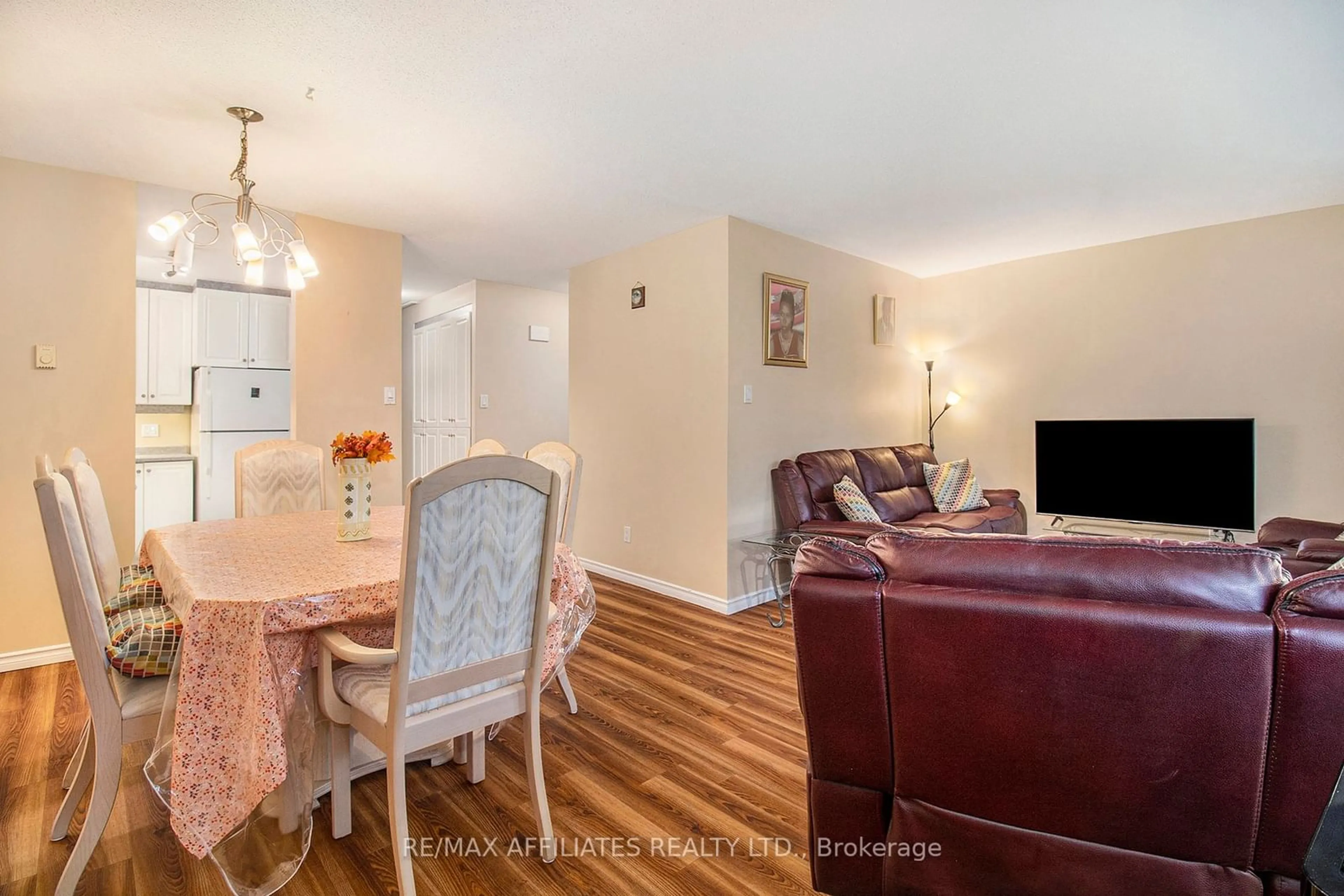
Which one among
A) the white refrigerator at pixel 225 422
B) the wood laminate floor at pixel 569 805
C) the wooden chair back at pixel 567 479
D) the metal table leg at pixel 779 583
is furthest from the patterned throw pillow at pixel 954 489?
the white refrigerator at pixel 225 422

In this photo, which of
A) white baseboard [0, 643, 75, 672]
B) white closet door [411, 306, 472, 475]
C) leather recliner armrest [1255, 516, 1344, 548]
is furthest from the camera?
white closet door [411, 306, 472, 475]

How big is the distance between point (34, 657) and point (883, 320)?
17.9ft

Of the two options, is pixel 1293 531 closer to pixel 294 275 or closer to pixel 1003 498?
pixel 1003 498

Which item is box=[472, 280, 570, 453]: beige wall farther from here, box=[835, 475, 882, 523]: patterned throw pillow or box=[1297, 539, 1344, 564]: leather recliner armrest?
box=[1297, 539, 1344, 564]: leather recliner armrest

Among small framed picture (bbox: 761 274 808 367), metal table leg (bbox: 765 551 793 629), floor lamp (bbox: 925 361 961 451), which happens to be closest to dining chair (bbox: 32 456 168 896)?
metal table leg (bbox: 765 551 793 629)

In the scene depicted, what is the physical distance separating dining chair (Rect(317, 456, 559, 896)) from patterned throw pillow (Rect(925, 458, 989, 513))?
3.80 m

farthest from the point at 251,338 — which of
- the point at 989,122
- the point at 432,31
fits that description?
the point at 989,122

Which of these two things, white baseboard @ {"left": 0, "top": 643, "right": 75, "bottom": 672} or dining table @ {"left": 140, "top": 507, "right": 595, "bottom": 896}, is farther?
white baseboard @ {"left": 0, "top": 643, "right": 75, "bottom": 672}

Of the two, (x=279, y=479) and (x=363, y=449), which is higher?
(x=363, y=449)

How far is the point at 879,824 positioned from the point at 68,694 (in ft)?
10.6

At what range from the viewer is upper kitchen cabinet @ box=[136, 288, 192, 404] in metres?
4.71

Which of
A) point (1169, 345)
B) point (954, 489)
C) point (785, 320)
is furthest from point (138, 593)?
point (1169, 345)

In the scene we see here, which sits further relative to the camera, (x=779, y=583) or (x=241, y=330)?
(x=241, y=330)

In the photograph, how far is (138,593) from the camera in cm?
211
